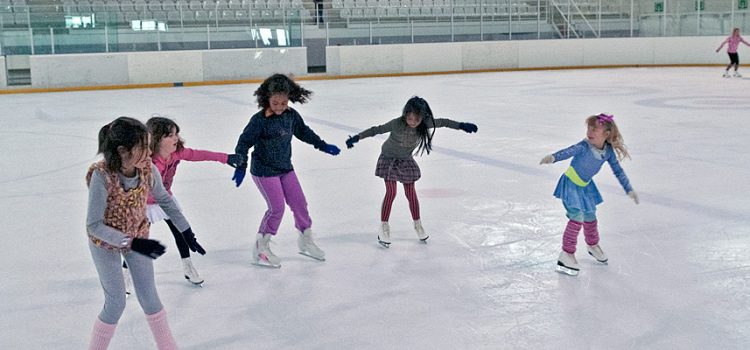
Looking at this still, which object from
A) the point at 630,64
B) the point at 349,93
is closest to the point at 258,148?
the point at 349,93

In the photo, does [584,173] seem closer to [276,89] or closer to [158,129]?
[276,89]

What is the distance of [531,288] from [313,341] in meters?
1.18

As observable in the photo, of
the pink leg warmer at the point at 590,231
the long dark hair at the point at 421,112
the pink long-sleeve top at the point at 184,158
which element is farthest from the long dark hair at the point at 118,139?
the pink leg warmer at the point at 590,231

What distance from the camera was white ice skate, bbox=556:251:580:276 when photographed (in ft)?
13.1

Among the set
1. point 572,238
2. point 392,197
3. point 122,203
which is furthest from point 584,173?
point 122,203

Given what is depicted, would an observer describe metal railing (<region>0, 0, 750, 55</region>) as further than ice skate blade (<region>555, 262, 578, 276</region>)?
Yes

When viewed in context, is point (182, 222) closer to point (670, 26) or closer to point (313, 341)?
point (313, 341)

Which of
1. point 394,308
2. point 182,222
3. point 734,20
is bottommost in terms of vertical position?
point 394,308

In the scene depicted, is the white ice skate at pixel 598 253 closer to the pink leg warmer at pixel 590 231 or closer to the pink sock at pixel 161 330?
the pink leg warmer at pixel 590 231

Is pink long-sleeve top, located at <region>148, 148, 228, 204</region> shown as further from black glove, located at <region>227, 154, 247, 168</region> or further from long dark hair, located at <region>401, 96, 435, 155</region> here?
long dark hair, located at <region>401, 96, 435, 155</region>

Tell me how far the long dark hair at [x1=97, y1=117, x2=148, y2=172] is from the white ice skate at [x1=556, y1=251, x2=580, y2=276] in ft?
7.53

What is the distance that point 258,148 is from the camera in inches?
164

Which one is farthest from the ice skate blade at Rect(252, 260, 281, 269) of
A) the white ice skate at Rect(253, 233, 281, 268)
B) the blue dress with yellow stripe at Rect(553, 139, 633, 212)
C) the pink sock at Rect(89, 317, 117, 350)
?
the blue dress with yellow stripe at Rect(553, 139, 633, 212)

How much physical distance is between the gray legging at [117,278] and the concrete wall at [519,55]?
747 inches
